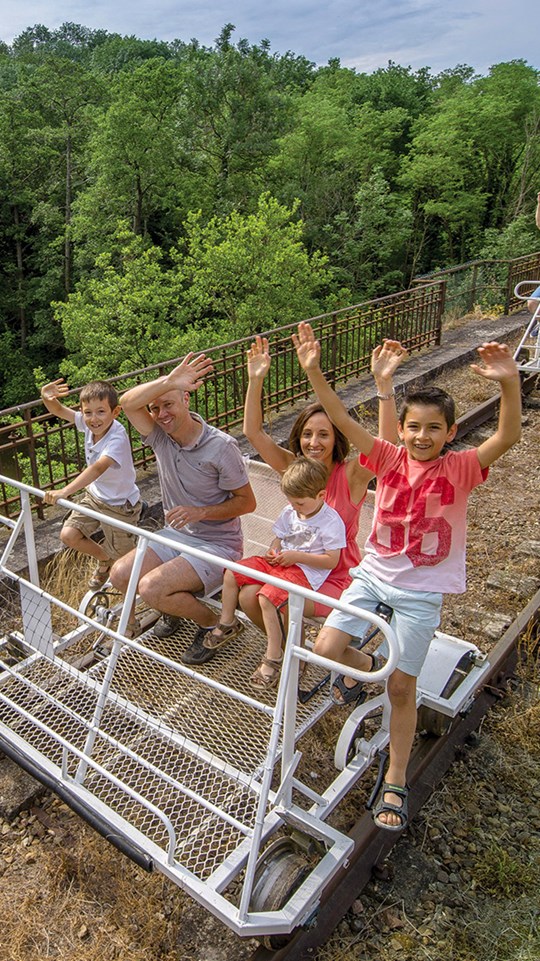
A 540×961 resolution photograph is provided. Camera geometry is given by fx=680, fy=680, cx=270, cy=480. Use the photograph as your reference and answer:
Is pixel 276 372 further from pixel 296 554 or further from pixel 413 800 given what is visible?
pixel 413 800

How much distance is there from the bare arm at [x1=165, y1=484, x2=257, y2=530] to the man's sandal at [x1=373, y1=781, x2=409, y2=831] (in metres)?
1.56

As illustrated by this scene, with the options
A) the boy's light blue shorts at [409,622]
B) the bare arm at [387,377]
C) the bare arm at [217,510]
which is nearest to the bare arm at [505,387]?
the bare arm at [387,377]

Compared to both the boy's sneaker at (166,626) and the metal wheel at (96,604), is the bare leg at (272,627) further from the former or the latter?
the metal wheel at (96,604)

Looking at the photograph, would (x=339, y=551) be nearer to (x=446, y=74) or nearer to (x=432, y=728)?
(x=432, y=728)

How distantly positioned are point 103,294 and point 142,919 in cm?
2015

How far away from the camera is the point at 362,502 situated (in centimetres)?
357

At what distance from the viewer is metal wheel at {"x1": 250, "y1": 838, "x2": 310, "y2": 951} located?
95.3 inches

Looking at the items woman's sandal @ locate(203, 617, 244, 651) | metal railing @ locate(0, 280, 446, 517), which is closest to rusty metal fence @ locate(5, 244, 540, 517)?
metal railing @ locate(0, 280, 446, 517)

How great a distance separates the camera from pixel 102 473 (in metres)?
4.12

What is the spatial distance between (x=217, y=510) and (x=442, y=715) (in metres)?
1.55

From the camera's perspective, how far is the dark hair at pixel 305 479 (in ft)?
10.4

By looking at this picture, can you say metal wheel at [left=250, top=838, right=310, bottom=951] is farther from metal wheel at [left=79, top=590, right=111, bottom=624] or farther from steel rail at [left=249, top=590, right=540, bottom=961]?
metal wheel at [left=79, top=590, right=111, bottom=624]

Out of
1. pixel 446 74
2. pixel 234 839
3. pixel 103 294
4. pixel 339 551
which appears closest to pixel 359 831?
pixel 234 839

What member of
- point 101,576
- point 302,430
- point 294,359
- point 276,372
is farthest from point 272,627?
point 294,359
